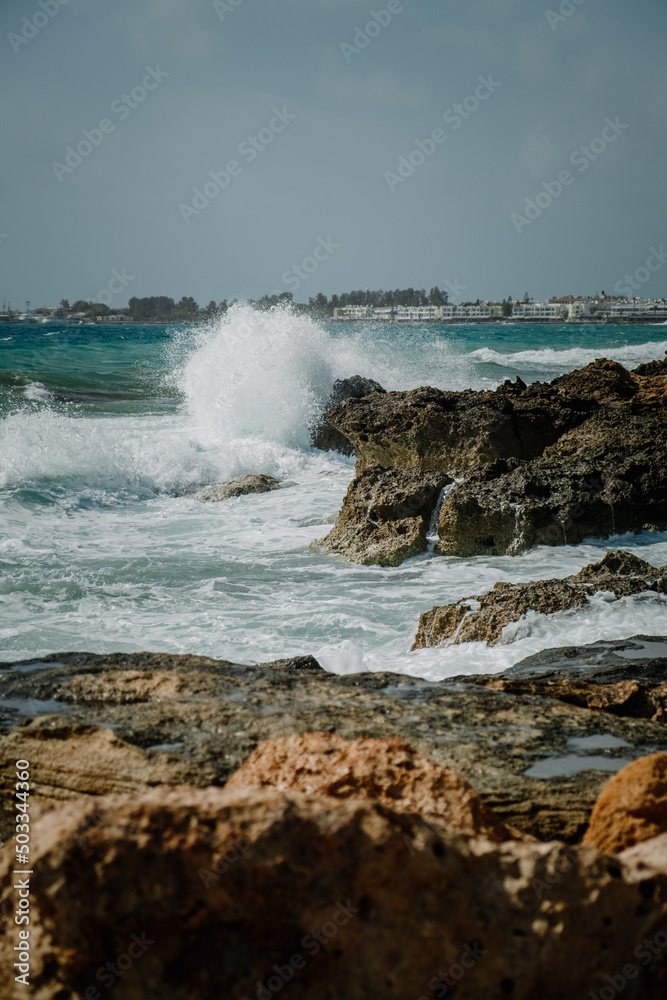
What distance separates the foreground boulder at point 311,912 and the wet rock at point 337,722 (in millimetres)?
761

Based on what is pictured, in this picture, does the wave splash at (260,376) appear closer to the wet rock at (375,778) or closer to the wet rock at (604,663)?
the wet rock at (604,663)

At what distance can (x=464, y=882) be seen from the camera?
49.7 inches

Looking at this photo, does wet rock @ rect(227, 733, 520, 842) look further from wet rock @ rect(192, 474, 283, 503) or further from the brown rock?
wet rock @ rect(192, 474, 283, 503)

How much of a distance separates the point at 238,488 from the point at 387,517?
365cm

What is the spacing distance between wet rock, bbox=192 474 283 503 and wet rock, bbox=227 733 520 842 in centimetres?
853

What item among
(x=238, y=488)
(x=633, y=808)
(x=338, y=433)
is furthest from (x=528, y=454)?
(x=633, y=808)

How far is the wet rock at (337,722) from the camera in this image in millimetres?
Result: 2074

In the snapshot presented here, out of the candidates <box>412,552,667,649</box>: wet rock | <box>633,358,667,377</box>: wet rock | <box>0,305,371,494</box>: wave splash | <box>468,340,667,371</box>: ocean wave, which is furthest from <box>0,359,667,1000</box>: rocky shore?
<box>468,340,667,371</box>: ocean wave

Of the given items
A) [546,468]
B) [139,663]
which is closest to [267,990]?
[139,663]

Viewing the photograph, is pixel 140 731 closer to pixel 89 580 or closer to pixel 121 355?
pixel 89 580

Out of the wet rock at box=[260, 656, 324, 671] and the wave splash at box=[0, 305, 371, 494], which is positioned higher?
the wave splash at box=[0, 305, 371, 494]

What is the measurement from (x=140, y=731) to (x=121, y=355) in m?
32.9

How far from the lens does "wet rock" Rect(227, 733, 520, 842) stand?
1649 mm

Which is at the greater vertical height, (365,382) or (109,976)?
(365,382)
